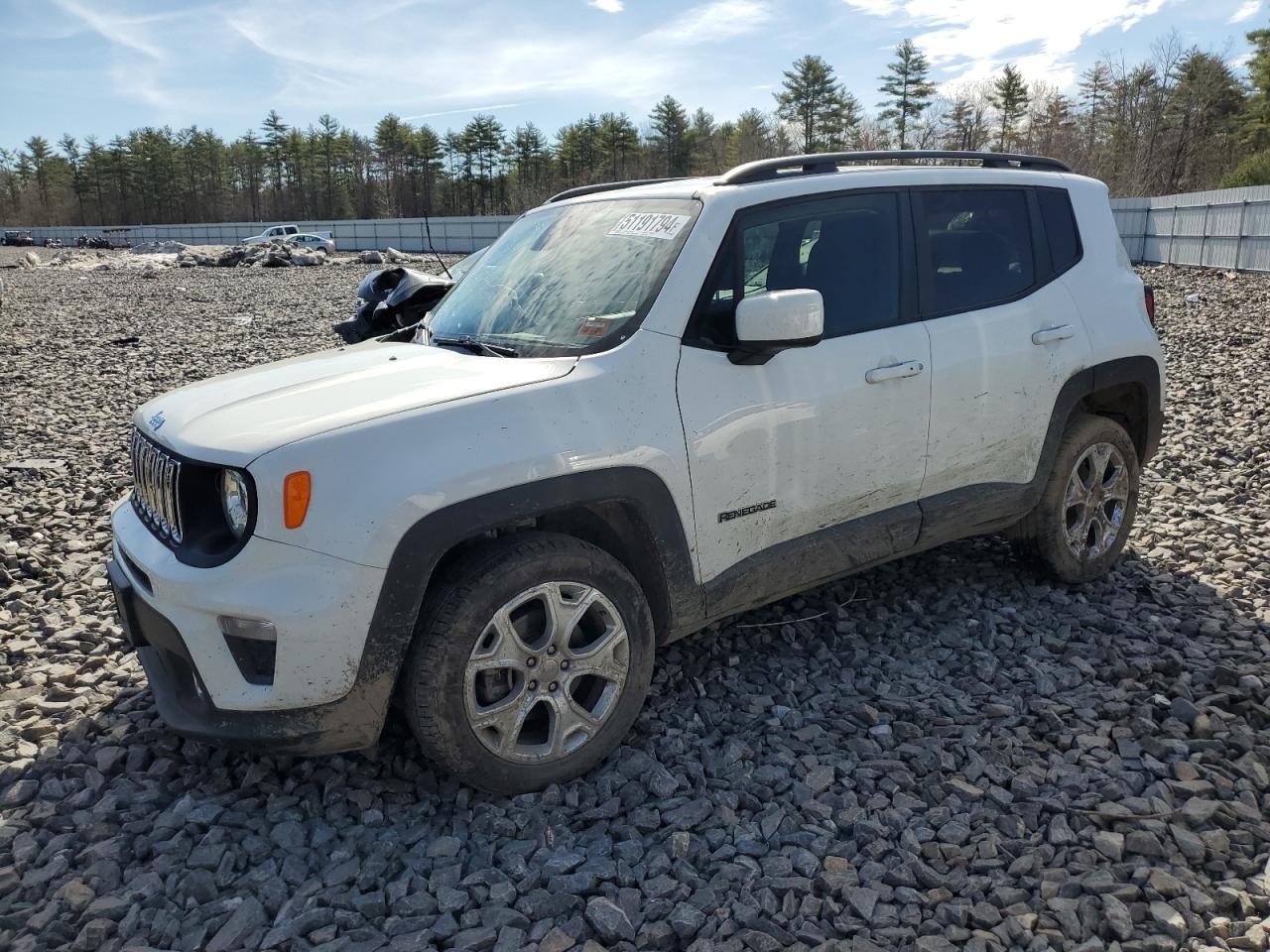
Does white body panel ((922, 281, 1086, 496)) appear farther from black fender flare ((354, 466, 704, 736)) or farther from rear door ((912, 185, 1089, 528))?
black fender flare ((354, 466, 704, 736))

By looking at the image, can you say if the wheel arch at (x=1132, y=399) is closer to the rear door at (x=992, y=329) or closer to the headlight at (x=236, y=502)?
the rear door at (x=992, y=329)

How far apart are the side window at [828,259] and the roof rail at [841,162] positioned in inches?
6.5

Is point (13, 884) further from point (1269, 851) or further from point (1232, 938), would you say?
point (1269, 851)

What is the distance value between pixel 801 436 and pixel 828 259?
2.52 ft

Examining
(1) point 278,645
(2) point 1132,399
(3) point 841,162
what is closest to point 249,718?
(1) point 278,645

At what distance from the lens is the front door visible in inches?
128

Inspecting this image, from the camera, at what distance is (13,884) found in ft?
8.96

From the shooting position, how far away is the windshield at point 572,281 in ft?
10.8

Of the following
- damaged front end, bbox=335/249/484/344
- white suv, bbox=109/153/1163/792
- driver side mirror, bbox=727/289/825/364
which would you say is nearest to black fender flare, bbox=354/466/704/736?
white suv, bbox=109/153/1163/792

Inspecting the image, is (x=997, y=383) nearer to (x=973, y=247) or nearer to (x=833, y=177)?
(x=973, y=247)

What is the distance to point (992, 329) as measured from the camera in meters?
3.96

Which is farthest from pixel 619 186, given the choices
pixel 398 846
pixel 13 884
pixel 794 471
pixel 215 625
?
pixel 13 884

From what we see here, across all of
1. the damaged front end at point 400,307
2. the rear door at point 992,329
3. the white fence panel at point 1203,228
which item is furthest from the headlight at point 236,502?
the white fence panel at point 1203,228

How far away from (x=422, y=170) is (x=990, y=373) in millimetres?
92555
